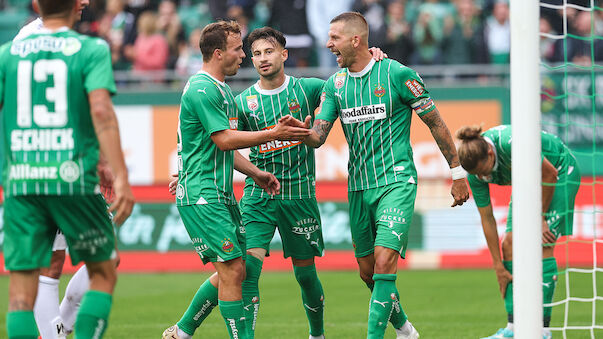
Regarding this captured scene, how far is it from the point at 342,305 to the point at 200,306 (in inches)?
140

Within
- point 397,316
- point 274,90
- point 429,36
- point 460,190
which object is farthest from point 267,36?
point 429,36

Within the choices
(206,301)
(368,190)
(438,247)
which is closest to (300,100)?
(368,190)

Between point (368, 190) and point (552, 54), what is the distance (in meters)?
10.4

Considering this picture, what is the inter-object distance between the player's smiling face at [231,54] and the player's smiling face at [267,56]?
0.60 metres

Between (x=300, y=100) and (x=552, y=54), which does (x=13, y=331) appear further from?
(x=552, y=54)

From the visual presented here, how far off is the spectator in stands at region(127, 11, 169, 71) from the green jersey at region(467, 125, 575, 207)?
10.7 metres

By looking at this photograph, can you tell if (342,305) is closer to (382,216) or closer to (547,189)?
(382,216)

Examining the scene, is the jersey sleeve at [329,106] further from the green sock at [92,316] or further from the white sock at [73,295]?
the green sock at [92,316]

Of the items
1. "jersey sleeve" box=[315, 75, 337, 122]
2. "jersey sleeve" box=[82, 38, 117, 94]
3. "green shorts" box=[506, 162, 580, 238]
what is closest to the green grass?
"green shorts" box=[506, 162, 580, 238]

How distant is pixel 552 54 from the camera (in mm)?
16188

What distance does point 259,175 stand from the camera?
6.89 metres

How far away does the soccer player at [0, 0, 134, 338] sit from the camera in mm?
4941

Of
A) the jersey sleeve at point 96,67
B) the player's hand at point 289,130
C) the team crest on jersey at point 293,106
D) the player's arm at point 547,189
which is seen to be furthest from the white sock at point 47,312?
the player's arm at point 547,189

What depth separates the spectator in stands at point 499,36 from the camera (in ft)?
53.6
